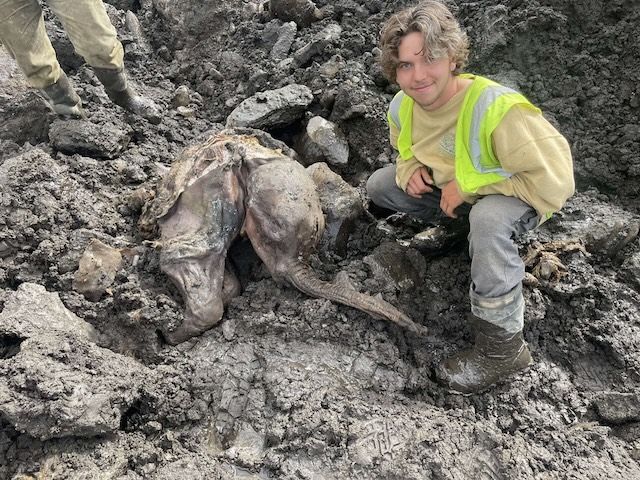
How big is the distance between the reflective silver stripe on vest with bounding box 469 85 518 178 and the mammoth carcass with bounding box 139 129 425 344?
941 millimetres

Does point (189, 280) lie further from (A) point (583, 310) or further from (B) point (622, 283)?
(B) point (622, 283)

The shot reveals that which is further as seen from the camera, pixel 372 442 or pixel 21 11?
pixel 21 11

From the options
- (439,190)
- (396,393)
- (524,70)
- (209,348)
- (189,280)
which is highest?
(524,70)

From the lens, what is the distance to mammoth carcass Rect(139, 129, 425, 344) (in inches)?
114

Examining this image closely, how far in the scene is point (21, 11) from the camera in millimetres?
3625

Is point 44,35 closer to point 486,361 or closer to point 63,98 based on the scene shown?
point 63,98

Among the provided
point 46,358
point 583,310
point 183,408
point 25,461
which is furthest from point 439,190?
point 25,461

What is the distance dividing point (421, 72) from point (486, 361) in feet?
5.00

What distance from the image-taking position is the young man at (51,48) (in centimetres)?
363

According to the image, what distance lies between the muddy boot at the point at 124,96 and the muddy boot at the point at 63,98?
0.86ft

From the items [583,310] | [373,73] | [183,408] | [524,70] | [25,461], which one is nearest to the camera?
[25,461]

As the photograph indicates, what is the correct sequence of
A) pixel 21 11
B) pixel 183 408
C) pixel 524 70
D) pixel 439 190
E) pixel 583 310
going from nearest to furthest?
pixel 183 408 → pixel 583 310 → pixel 439 190 → pixel 21 11 → pixel 524 70

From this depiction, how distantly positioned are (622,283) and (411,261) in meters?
1.28

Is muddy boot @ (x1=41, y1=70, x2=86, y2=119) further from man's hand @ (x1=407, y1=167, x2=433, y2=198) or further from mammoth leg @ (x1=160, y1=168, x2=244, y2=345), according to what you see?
man's hand @ (x1=407, y1=167, x2=433, y2=198)
